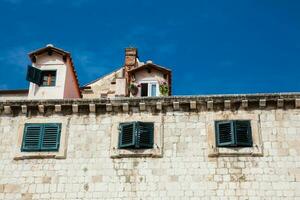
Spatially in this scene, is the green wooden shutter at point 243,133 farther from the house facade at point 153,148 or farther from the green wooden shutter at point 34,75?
the green wooden shutter at point 34,75

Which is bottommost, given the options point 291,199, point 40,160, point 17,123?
point 291,199

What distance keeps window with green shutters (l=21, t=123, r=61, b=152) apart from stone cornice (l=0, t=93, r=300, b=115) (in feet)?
2.19

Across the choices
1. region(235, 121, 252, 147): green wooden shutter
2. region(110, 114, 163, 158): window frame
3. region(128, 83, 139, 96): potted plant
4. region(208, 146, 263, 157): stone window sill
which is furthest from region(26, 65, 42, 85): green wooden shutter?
region(235, 121, 252, 147): green wooden shutter

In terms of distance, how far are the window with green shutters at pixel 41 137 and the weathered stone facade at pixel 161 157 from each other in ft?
1.08

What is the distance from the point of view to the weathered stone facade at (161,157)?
1780 centimetres

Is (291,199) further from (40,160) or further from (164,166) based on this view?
(40,160)

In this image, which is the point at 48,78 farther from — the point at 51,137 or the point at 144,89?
the point at 144,89

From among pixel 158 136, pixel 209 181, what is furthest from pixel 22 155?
pixel 209 181

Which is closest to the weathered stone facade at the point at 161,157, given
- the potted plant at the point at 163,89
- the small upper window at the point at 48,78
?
the small upper window at the point at 48,78

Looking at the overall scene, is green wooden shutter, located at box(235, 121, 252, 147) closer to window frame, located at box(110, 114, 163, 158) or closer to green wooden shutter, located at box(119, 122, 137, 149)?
window frame, located at box(110, 114, 163, 158)

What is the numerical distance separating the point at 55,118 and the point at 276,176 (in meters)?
8.31

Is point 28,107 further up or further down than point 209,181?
further up

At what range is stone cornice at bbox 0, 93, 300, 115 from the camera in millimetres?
18969

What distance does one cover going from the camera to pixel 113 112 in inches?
768
